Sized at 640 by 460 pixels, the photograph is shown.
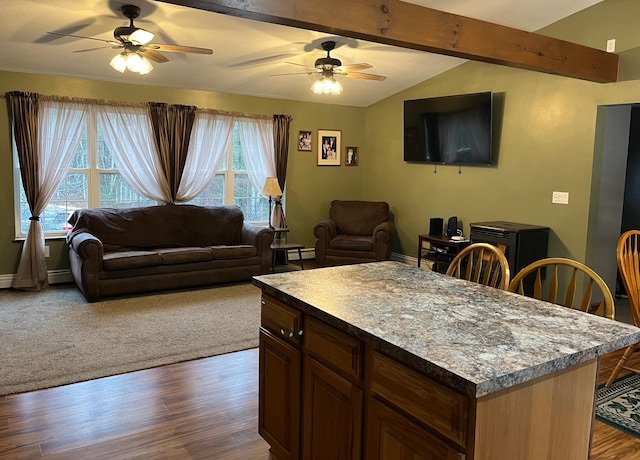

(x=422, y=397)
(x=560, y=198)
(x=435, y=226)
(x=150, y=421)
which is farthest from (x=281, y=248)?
(x=422, y=397)

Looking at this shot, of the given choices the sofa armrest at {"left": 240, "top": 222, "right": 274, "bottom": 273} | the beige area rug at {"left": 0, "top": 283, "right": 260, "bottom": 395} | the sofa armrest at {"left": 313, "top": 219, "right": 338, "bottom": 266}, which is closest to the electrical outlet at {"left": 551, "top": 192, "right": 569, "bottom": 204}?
the sofa armrest at {"left": 313, "top": 219, "right": 338, "bottom": 266}

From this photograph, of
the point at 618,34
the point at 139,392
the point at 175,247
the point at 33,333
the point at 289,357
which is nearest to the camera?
the point at 289,357

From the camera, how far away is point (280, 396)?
7.59 ft

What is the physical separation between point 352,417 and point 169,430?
1.40m

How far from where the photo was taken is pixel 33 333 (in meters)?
4.25

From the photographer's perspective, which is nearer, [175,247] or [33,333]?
[33,333]

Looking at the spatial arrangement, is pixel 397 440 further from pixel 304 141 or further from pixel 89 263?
pixel 304 141

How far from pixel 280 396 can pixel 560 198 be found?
13.9 ft

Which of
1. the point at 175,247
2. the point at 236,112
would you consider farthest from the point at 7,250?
the point at 236,112

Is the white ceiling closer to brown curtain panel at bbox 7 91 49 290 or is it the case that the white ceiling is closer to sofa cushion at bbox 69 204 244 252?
brown curtain panel at bbox 7 91 49 290

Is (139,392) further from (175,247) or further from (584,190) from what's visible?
(584,190)

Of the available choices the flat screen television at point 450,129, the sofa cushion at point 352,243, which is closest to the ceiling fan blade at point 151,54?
the sofa cushion at point 352,243

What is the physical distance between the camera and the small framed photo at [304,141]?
7.44 meters

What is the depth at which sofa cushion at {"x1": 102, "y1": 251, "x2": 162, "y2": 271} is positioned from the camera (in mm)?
5242
